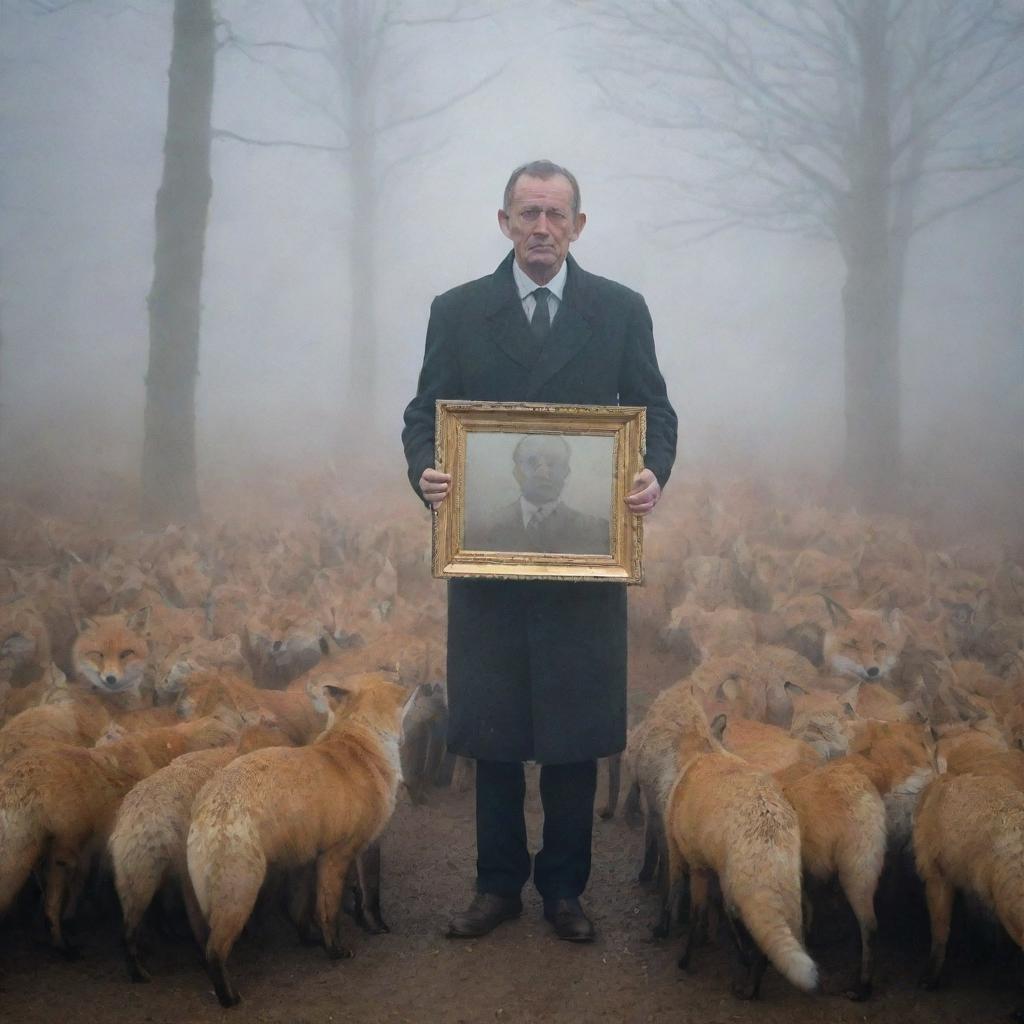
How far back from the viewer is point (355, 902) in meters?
4.42

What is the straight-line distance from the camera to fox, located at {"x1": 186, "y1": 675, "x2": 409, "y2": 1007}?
3633 mm

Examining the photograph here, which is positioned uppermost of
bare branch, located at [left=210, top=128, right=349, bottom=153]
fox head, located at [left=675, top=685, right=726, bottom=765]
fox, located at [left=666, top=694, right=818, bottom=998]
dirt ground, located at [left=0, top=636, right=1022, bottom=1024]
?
bare branch, located at [left=210, top=128, right=349, bottom=153]

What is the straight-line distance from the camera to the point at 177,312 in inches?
269

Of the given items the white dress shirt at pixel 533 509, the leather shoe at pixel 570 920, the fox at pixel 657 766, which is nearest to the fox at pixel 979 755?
the fox at pixel 657 766

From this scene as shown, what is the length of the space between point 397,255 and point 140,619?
293 centimetres

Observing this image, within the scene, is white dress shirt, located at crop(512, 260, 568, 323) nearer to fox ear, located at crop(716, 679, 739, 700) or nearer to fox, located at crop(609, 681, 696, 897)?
fox, located at crop(609, 681, 696, 897)

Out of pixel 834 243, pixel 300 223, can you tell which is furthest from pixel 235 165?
pixel 834 243

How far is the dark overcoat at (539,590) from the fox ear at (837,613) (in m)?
2.73

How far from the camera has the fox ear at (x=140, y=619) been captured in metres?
6.11

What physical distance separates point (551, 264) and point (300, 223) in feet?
11.0

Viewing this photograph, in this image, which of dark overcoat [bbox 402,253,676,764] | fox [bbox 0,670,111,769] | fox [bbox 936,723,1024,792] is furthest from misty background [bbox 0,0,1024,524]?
dark overcoat [bbox 402,253,676,764]

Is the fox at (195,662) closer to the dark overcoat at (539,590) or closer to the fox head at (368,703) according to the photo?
the fox head at (368,703)

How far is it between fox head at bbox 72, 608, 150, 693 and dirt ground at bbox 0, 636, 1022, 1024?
172 centimetres

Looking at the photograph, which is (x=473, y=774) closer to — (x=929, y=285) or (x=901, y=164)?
(x=929, y=285)
